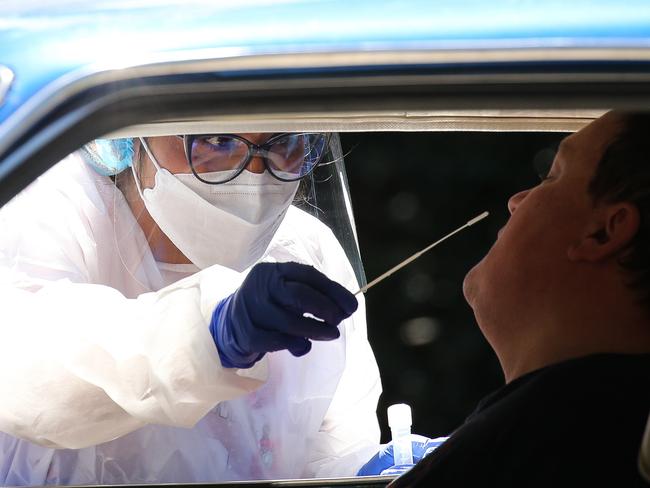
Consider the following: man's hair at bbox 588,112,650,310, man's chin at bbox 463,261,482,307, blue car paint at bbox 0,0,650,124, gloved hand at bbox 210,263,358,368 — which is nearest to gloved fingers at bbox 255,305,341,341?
gloved hand at bbox 210,263,358,368

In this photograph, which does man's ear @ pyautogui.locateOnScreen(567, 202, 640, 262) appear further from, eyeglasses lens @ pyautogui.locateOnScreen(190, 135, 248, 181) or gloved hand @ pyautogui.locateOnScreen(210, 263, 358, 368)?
eyeglasses lens @ pyautogui.locateOnScreen(190, 135, 248, 181)

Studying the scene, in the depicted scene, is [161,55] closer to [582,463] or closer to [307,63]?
[307,63]

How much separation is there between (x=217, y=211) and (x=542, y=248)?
0.93 m

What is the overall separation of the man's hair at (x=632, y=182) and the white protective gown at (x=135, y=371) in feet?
3.16

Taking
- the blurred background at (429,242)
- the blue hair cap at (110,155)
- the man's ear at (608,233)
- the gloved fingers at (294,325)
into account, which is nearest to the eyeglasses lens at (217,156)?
the blue hair cap at (110,155)

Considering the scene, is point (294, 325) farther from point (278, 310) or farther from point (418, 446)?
point (418, 446)

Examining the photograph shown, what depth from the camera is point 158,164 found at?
97.0 inches

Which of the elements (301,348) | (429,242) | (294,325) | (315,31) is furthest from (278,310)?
(429,242)

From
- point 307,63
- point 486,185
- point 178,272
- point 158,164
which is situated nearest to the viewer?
point 307,63

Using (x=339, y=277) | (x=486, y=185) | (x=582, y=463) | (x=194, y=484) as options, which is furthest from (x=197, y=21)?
(x=486, y=185)

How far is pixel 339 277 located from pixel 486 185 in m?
3.27

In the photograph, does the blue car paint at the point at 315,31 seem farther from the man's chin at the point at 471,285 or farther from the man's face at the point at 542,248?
the man's chin at the point at 471,285

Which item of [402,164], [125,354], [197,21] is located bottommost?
[125,354]

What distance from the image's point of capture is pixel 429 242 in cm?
609
